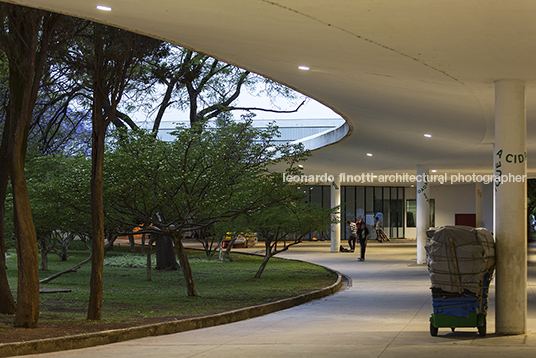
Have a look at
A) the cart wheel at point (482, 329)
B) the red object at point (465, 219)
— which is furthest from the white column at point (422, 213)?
the red object at point (465, 219)

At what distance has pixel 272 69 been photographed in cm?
912

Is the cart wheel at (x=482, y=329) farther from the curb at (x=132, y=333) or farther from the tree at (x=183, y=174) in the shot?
the tree at (x=183, y=174)

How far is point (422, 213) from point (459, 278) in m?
15.1

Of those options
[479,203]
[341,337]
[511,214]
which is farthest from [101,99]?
[479,203]

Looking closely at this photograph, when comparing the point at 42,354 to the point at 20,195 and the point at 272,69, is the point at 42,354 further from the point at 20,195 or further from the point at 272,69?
the point at 272,69

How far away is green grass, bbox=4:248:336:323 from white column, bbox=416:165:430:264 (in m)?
4.15

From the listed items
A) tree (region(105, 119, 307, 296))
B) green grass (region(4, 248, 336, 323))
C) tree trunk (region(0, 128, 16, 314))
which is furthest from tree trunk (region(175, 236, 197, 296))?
tree trunk (region(0, 128, 16, 314))

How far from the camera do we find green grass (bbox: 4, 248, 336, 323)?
1160 cm

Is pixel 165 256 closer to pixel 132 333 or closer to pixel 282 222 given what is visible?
pixel 282 222

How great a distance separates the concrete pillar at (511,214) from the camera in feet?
27.1

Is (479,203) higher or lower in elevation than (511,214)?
higher

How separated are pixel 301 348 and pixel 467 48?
4057 mm

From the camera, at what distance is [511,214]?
327 inches

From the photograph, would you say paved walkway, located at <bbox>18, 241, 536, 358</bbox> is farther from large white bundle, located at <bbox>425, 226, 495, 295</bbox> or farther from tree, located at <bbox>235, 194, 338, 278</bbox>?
tree, located at <bbox>235, 194, 338, 278</bbox>
